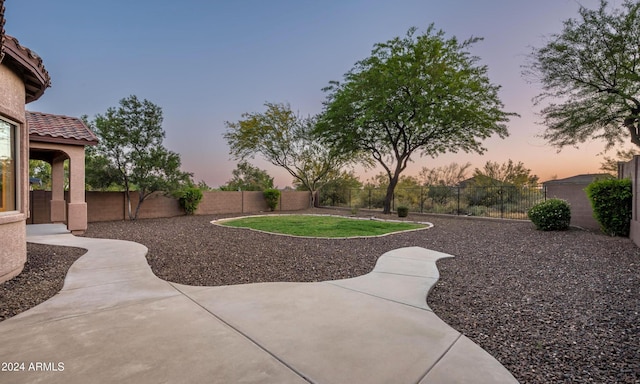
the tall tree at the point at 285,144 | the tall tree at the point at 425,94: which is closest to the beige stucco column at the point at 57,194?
the tall tree at the point at 425,94

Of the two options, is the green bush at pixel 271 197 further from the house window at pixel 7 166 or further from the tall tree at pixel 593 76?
the house window at pixel 7 166

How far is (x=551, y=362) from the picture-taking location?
2453mm

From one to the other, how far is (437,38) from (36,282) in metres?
18.1

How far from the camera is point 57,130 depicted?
934 centimetres

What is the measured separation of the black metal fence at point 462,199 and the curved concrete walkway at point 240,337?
42.3ft

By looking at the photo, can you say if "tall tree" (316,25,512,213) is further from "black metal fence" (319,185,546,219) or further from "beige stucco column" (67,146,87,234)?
"beige stucco column" (67,146,87,234)

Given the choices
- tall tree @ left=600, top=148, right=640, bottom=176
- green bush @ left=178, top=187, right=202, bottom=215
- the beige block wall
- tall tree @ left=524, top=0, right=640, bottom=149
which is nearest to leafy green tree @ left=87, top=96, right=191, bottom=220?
green bush @ left=178, top=187, right=202, bottom=215

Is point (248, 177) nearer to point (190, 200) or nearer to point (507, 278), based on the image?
point (190, 200)

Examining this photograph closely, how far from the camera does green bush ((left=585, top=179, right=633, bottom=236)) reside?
8.43m

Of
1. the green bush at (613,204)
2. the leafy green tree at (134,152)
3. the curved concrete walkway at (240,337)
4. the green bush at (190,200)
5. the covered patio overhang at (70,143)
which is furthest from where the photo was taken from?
the green bush at (190,200)

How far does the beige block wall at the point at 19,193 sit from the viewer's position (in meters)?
4.43

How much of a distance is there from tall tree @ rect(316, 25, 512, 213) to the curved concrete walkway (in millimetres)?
13378

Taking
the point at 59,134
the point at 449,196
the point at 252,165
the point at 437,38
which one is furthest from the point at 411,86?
the point at 252,165

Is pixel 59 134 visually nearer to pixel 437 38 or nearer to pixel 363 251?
pixel 363 251
